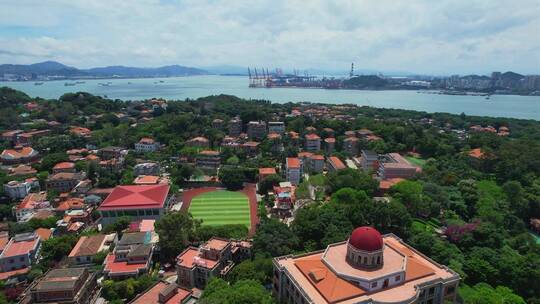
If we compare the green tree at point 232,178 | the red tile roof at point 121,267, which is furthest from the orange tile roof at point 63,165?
the red tile roof at point 121,267

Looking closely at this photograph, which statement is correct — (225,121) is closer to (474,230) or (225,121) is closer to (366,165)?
(366,165)

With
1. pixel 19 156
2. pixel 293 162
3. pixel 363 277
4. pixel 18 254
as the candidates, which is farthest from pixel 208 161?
pixel 363 277

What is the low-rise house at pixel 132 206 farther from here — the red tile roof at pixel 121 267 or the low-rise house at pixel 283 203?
the low-rise house at pixel 283 203

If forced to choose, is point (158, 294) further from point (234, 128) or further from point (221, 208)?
point (234, 128)

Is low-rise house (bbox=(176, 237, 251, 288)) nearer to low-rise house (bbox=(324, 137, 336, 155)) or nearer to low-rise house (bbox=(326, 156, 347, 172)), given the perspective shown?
low-rise house (bbox=(326, 156, 347, 172))

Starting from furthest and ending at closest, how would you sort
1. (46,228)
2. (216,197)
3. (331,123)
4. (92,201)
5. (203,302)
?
1. (331,123)
2. (216,197)
3. (92,201)
4. (46,228)
5. (203,302)

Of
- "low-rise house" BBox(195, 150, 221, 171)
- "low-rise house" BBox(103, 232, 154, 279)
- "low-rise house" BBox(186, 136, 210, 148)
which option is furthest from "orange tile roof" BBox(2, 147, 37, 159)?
"low-rise house" BBox(103, 232, 154, 279)

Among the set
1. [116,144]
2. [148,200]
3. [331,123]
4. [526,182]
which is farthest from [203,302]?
[331,123]
